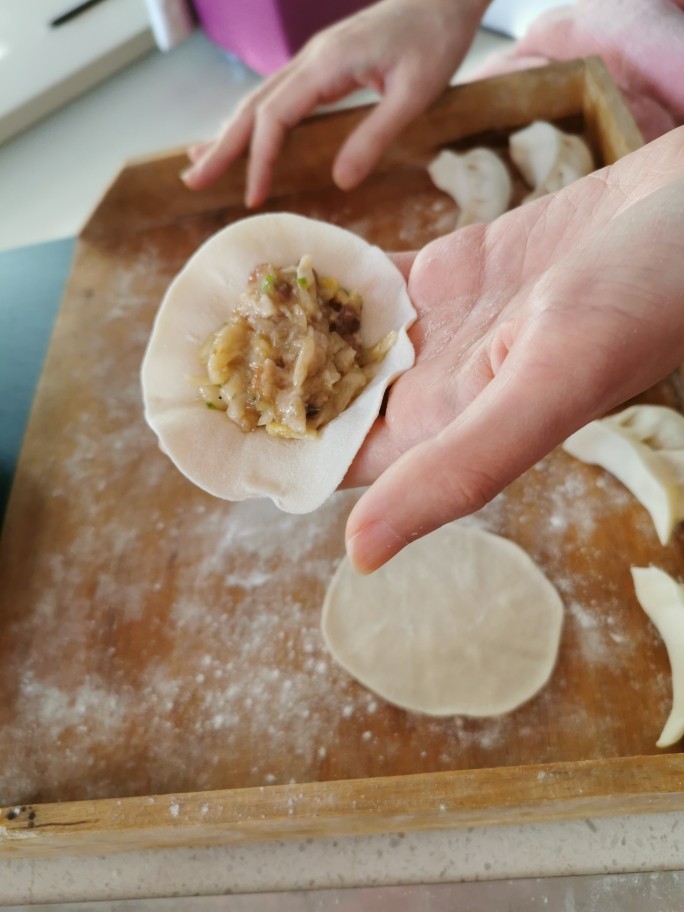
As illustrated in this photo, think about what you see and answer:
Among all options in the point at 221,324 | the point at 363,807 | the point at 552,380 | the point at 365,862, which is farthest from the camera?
the point at 221,324

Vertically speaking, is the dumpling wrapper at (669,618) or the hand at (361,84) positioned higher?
the hand at (361,84)

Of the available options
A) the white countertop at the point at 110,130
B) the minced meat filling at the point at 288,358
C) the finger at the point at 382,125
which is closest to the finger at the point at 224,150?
the finger at the point at 382,125

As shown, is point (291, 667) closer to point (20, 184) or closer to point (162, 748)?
point (162, 748)

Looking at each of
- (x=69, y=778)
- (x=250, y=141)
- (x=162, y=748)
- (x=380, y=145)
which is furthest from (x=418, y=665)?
(x=250, y=141)

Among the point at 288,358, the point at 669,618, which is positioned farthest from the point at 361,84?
the point at 669,618

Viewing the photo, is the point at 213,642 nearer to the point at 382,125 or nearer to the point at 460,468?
the point at 460,468

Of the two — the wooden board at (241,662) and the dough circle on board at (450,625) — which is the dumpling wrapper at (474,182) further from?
the dough circle on board at (450,625)
